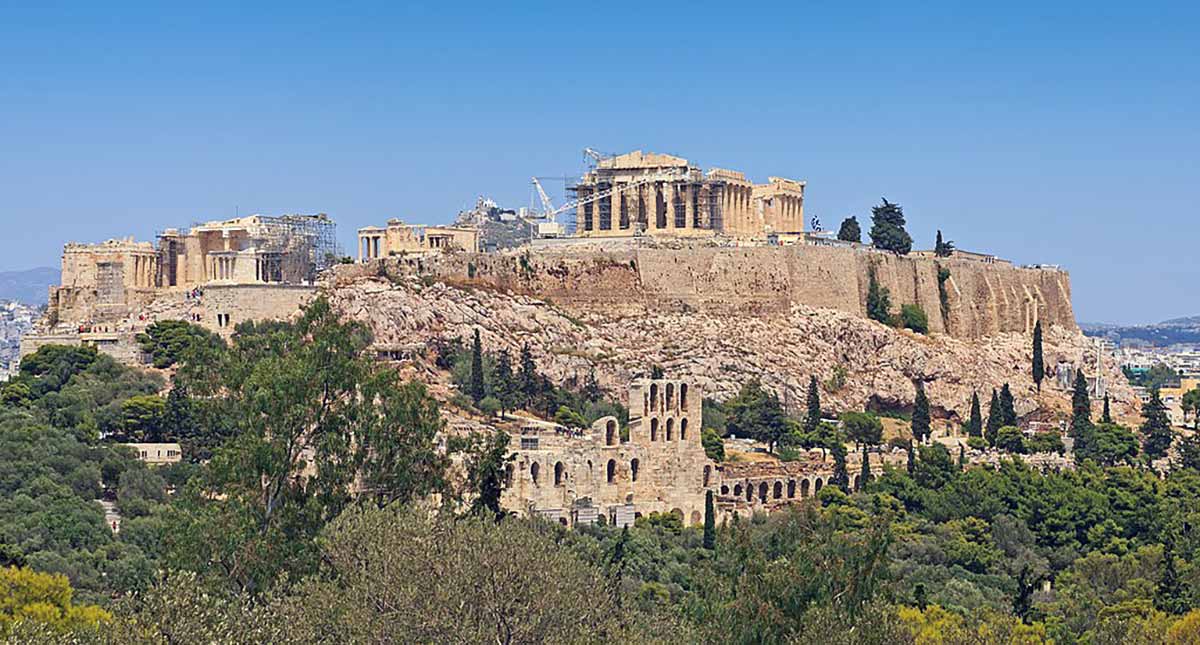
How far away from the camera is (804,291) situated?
80375 mm

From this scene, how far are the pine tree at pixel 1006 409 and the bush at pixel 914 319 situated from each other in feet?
27.2

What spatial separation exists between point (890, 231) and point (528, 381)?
2540 cm

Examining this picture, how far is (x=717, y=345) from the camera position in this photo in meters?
75.4

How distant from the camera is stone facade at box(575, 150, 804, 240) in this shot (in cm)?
8175

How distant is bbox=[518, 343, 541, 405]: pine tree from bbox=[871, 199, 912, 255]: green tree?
23816mm

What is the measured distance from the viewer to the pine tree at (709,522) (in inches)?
2245

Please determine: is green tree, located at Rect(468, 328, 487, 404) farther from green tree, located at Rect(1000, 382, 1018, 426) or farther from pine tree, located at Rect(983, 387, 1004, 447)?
green tree, located at Rect(1000, 382, 1018, 426)

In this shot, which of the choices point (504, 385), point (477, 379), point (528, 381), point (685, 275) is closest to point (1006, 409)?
point (685, 275)

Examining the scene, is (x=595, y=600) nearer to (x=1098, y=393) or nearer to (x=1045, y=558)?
(x=1045, y=558)

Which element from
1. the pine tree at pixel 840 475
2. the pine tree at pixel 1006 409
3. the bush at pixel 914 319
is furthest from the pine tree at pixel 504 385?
the bush at pixel 914 319

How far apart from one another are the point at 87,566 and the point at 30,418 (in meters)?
13.3

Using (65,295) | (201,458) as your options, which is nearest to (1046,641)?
(201,458)

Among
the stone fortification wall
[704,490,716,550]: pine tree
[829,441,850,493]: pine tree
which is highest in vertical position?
the stone fortification wall

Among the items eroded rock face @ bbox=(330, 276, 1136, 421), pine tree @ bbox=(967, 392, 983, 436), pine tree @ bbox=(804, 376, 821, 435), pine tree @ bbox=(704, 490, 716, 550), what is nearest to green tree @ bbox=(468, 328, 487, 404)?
eroded rock face @ bbox=(330, 276, 1136, 421)
